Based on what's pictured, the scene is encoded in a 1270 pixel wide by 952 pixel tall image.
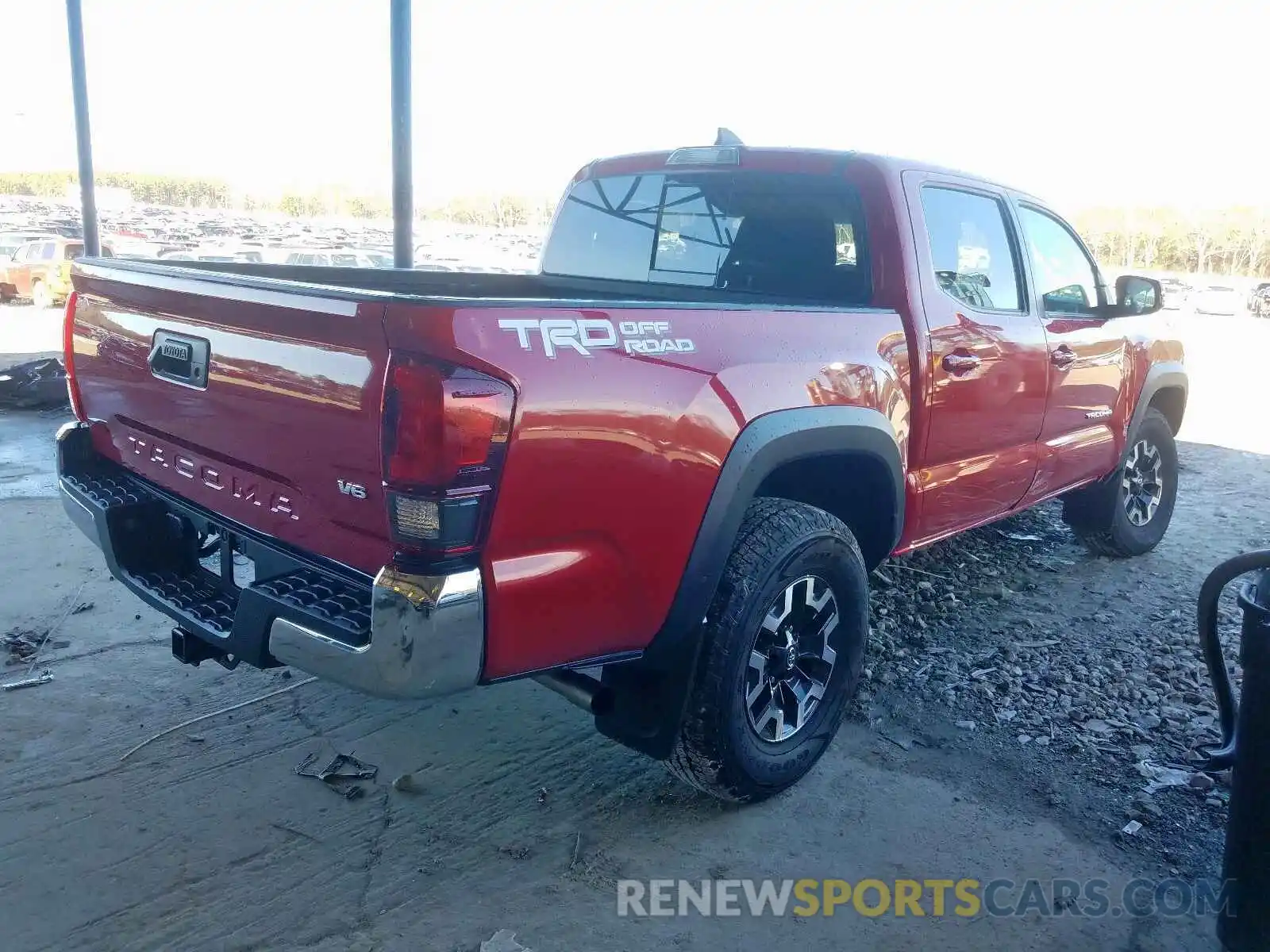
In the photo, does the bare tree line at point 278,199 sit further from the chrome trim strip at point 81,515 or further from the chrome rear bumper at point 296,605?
the chrome rear bumper at point 296,605

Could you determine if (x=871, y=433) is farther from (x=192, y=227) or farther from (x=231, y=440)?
(x=192, y=227)

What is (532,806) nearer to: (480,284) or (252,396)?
(252,396)

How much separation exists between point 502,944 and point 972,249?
10.0 ft

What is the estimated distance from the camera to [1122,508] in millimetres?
5523

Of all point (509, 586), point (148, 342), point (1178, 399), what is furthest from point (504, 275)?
point (1178, 399)

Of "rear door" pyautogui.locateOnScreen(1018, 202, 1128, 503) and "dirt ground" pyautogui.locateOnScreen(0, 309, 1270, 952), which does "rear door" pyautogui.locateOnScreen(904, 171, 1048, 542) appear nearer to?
"rear door" pyautogui.locateOnScreen(1018, 202, 1128, 503)

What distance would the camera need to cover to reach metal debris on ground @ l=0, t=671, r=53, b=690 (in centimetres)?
367

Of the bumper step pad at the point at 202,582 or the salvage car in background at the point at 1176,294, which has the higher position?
the salvage car in background at the point at 1176,294

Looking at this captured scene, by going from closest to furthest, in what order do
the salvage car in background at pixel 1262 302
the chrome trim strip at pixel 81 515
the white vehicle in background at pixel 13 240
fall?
the chrome trim strip at pixel 81 515
the white vehicle in background at pixel 13 240
the salvage car in background at pixel 1262 302

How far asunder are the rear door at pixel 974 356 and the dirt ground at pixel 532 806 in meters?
0.81

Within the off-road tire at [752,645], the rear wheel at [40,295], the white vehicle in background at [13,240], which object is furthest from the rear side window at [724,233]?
the white vehicle in background at [13,240]

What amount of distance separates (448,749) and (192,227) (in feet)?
81.2

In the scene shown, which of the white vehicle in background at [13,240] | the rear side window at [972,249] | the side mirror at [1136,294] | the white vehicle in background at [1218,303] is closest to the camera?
the rear side window at [972,249]

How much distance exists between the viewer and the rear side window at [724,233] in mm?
3576
